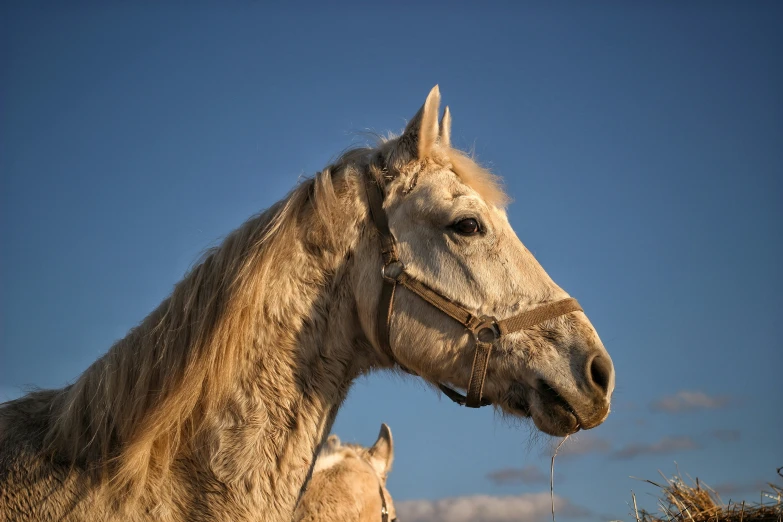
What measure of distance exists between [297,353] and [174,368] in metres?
0.59

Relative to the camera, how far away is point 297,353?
10.7ft

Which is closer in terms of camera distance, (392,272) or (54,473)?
(54,473)

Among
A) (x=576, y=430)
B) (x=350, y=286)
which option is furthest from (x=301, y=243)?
(x=576, y=430)

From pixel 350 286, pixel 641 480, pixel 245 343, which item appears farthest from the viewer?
pixel 641 480

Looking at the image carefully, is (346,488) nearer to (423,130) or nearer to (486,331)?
(486,331)

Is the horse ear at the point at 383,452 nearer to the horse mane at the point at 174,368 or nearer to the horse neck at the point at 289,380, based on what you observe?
the horse neck at the point at 289,380

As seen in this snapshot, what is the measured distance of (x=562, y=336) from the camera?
3250 mm

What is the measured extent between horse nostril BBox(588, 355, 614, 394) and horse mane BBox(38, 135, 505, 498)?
1458mm

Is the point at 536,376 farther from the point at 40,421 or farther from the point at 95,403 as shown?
the point at 40,421

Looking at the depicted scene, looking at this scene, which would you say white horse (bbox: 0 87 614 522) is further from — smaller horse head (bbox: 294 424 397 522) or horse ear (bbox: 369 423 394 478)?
horse ear (bbox: 369 423 394 478)

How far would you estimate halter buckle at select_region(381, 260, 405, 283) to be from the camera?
3.38 metres

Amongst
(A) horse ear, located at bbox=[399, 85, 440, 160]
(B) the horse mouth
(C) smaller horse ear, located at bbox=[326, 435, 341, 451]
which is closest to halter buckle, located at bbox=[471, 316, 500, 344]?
(B) the horse mouth

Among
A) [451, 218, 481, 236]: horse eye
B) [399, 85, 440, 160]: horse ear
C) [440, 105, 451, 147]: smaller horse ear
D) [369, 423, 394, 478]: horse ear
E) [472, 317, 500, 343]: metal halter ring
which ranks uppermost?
[440, 105, 451, 147]: smaller horse ear

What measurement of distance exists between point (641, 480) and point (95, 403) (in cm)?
410
